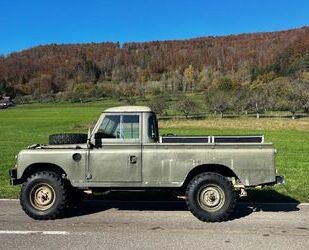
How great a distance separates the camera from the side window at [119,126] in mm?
9094

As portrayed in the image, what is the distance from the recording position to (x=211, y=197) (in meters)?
8.71

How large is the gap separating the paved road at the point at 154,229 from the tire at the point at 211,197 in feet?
0.60

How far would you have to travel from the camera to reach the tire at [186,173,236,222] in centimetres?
857

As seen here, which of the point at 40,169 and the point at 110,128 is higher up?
the point at 110,128

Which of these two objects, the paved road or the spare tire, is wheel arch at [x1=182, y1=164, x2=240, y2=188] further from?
the spare tire

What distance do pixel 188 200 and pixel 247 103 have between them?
7158 centimetres

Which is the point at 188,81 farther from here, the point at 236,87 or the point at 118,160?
the point at 118,160

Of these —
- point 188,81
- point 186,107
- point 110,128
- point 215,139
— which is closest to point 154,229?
point 110,128

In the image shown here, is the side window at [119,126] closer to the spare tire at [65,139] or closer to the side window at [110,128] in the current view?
the side window at [110,128]

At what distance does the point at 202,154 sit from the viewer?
874 centimetres

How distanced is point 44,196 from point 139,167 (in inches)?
70.4

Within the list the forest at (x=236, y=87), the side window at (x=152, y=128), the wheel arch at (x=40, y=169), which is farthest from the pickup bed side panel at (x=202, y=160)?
the forest at (x=236, y=87)

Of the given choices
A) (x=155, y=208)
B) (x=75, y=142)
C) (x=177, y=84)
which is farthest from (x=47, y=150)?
(x=177, y=84)

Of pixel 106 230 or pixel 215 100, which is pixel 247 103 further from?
pixel 106 230
